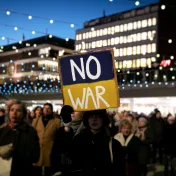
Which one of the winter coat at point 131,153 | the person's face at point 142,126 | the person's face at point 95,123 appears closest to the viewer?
the person's face at point 95,123

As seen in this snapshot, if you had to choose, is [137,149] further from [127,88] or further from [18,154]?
[127,88]

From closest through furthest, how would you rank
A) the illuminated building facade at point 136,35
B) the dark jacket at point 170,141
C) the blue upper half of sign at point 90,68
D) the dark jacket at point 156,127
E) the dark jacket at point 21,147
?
the dark jacket at point 21,147, the blue upper half of sign at point 90,68, the dark jacket at point 170,141, the dark jacket at point 156,127, the illuminated building facade at point 136,35

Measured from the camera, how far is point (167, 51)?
Answer: 67.9 meters

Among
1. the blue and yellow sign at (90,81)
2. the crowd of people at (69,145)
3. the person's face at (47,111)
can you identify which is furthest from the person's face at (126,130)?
the blue and yellow sign at (90,81)

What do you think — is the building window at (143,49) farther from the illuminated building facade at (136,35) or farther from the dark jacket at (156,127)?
the dark jacket at (156,127)

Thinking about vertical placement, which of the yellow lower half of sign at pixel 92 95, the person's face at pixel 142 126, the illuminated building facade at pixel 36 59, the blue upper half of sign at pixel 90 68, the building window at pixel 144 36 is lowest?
the person's face at pixel 142 126

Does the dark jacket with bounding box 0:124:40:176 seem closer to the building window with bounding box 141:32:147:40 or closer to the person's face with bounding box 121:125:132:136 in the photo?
the person's face with bounding box 121:125:132:136

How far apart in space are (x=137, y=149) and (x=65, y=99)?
2.66 meters

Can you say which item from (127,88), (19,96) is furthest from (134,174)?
(19,96)

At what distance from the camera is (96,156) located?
2.79m

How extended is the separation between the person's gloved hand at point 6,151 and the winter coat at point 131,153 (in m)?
2.76

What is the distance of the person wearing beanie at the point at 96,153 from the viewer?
2.73 m

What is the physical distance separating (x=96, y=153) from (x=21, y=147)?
91cm

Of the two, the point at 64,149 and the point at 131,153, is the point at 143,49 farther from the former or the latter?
the point at 64,149
